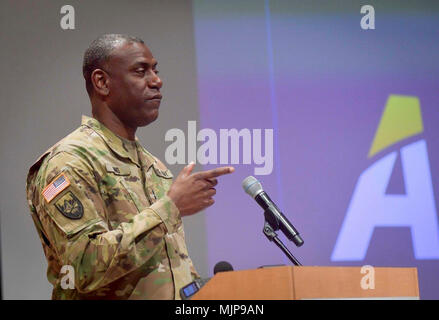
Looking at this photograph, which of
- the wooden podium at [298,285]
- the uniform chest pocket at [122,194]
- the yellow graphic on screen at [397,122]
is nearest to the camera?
the wooden podium at [298,285]

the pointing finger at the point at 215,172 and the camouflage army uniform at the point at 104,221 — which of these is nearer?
the pointing finger at the point at 215,172

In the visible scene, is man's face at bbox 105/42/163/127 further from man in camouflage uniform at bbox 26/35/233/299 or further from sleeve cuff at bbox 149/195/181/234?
sleeve cuff at bbox 149/195/181/234

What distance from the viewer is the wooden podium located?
1962 mm

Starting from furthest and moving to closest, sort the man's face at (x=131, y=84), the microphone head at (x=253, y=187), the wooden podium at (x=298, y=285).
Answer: the man's face at (x=131, y=84)
the microphone head at (x=253, y=187)
the wooden podium at (x=298, y=285)

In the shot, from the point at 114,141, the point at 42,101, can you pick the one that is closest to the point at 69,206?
the point at 114,141

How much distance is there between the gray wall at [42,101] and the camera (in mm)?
3834

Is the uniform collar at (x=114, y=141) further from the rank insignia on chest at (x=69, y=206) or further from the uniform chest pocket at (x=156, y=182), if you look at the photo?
the rank insignia on chest at (x=69, y=206)

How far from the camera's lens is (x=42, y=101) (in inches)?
153

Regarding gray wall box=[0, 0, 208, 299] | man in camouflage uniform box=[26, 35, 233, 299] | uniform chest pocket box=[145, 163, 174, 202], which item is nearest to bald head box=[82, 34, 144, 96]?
man in camouflage uniform box=[26, 35, 233, 299]

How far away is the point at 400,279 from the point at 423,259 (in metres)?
2.17

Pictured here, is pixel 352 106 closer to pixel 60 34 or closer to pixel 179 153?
pixel 179 153

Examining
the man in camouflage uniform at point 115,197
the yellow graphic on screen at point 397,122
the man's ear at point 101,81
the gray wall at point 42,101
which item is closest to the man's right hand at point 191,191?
the man in camouflage uniform at point 115,197

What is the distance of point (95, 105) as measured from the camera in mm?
2779
